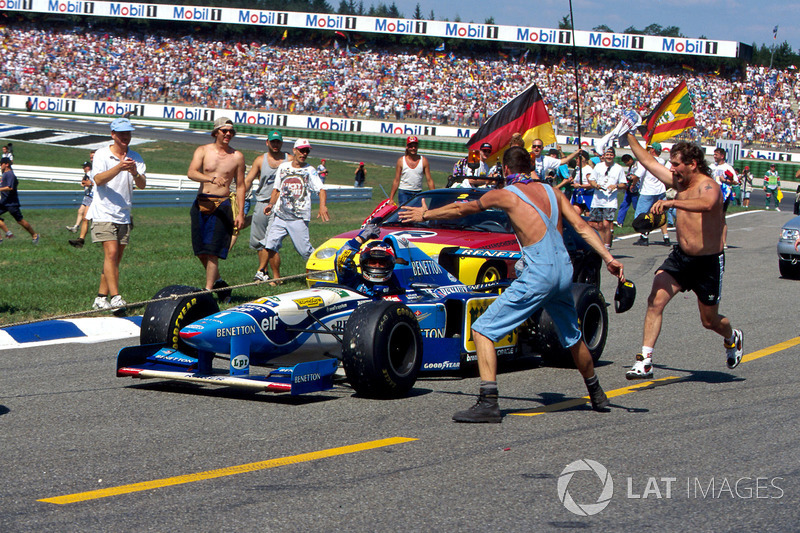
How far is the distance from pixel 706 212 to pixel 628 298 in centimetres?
104

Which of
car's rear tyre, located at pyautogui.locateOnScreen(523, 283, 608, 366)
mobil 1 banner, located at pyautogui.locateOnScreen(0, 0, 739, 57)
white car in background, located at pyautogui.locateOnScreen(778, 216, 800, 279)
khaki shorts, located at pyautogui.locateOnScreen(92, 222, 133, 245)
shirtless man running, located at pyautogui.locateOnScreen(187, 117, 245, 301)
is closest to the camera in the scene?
car's rear tyre, located at pyautogui.locateOnScreen(523, 283, 608, 366)

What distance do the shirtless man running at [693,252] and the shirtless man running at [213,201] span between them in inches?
174

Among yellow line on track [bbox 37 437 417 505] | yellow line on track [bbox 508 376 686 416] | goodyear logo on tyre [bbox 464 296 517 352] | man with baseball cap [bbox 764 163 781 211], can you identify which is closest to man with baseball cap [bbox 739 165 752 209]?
man with baseball cap [bbox 764 163 781 211]

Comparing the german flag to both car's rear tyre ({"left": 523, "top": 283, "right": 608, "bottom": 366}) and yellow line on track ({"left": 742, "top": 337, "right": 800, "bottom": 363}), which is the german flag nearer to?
yellow line on track ({"left": 742, "top": 337, "right": 800, "bottom": 363})

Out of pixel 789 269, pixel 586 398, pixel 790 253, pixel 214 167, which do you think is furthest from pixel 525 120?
pixel 586 398

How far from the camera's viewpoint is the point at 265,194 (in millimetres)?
12047

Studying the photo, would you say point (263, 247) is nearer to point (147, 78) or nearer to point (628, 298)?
point (628, 298)

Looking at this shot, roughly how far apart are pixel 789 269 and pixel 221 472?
11.8 metres

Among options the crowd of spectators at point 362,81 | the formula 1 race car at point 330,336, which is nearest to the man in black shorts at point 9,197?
the formula 1 race car at point 330,336

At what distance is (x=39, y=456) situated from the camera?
4855 mm

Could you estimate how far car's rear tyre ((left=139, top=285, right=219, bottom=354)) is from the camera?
6.71m

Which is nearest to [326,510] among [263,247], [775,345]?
[775,345]

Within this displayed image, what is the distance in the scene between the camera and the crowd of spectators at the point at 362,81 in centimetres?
5212

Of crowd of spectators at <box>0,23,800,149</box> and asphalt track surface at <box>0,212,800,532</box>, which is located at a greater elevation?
crowd of spectators at <box>0,23,800,149</box>
